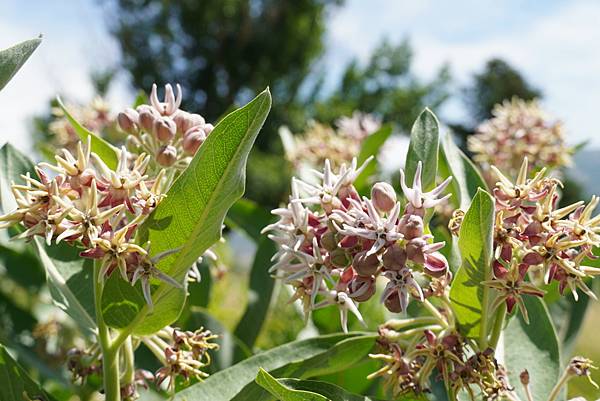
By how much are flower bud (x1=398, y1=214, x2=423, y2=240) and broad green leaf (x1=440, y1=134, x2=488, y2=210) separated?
19 cm

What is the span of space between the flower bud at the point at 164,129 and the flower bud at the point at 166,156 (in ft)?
0.04

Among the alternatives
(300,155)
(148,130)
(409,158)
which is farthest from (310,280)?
(300,155)

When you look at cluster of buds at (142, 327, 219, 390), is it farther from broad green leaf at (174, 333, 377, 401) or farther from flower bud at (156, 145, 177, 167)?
flower bud at (156, 145, 177, 167)

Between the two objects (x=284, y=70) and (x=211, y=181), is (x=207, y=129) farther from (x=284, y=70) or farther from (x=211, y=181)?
(x=284, y=70)

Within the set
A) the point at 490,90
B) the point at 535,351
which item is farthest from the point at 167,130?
the point at 490,90

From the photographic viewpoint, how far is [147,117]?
82 centimetres

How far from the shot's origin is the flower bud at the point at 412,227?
0.65m

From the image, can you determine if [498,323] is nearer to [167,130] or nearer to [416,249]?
[416,249]

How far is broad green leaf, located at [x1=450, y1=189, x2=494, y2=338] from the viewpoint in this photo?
637mm

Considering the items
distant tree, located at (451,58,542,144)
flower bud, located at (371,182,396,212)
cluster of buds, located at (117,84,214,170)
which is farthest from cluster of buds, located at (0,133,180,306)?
distant tree, located at (451,58,542,144)

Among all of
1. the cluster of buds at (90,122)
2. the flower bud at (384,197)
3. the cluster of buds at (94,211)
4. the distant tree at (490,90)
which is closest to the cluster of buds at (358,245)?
the flower bud at (384,197)

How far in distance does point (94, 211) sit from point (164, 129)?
0.57ft

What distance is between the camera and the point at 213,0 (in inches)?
659

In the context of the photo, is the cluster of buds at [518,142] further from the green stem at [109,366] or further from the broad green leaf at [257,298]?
the green stem at [109,366]
